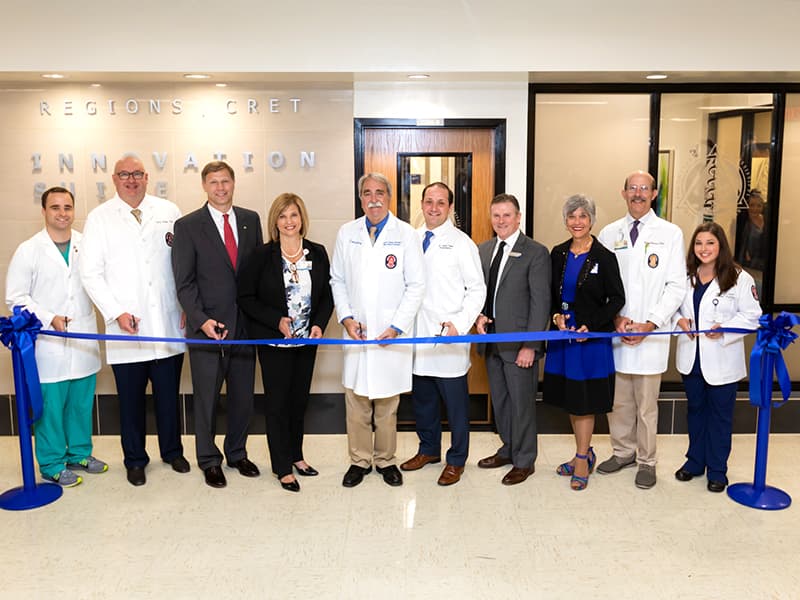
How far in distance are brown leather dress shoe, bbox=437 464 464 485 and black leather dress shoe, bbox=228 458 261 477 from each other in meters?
1.09

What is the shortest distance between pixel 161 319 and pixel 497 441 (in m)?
2.35

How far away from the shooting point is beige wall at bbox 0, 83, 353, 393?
5316mm

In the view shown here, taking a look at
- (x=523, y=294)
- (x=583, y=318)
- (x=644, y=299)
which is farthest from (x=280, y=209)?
(x=644, y=299)

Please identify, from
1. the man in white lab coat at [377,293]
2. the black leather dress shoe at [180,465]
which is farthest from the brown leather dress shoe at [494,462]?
the black leather dress shoe at [180,465]

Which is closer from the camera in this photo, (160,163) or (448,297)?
(448,297)

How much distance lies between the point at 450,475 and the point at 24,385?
7.89 ft

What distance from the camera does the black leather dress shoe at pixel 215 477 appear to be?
4.36 meters

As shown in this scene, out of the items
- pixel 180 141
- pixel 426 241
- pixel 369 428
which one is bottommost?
pixel 369 428

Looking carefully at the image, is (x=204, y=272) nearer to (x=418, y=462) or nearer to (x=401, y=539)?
(x=418, y=462)

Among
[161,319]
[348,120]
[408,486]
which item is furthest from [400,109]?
[408,486]

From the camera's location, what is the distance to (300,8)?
4863 mm

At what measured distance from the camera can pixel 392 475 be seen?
4.39 m

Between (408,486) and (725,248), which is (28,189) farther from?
(725,248)

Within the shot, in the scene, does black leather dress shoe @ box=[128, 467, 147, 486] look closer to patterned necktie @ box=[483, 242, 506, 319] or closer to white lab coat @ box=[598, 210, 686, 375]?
patterned necktie @ box=[483, 242, 506, 319]
